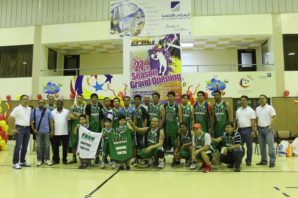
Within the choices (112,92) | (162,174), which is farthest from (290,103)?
(162,174)

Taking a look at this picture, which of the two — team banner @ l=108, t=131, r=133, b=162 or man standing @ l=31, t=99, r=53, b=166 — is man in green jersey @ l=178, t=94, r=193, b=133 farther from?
man standing @ l=31, t=99, r=53, b=166

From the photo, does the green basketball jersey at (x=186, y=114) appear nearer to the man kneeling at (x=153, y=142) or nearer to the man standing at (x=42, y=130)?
the man kneeling at (x=153, y=142)

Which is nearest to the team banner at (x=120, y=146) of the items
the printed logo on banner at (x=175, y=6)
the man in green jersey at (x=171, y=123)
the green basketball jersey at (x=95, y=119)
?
the green basketball jersey at (x=95, y=119)

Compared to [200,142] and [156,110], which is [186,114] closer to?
[156,110]

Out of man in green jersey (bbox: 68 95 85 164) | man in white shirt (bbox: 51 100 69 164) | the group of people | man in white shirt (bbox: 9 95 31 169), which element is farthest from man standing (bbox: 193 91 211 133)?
man in white shirt (bbox: 9 95 31 169)

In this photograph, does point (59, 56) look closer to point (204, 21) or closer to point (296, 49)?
point (204, 21)

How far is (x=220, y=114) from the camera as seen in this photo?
6793 millimetres

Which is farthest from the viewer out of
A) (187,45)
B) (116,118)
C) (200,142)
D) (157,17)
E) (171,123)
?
(187,45)

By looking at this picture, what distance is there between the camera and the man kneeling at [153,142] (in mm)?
6469

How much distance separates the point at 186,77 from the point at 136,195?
33.3 feet

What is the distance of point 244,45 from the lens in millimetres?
15789

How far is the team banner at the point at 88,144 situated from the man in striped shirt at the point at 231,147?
271cm

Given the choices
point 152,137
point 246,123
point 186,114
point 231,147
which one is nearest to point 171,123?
point 186,114

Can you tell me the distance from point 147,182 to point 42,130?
10.6ft
